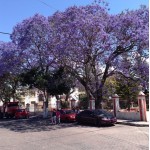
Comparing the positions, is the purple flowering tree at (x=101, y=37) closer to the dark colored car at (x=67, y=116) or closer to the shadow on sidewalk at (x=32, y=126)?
the dark colored car at (x=67, y=116)

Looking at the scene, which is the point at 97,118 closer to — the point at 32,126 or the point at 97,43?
the point at 32,126

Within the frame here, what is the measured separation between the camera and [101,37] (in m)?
24.9

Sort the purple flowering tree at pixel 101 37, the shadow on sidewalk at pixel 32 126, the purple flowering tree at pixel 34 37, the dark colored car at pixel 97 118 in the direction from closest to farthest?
the shadow on sidewalk at pixel 32 126, the dark colored car at pixel 97 118, the purple flowering tree at pixel 101 37, the purple flowering tree at pixel 34 37

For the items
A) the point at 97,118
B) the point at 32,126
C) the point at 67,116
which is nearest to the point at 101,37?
the point at 97,118

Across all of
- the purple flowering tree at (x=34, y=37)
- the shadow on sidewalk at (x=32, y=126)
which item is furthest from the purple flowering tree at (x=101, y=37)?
the shadow on sidewalk at (x=32, y=126)

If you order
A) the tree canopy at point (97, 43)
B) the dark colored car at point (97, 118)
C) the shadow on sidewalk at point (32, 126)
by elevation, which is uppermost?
the tree canopy at point (97, 43)

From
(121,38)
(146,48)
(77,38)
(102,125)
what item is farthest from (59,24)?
(102,125)

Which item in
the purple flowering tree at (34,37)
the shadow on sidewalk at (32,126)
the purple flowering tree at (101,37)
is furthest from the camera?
the purple flowering tree at (34,37)

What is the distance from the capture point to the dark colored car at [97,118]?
78.5 ft

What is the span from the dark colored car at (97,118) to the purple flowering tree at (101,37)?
179 inches

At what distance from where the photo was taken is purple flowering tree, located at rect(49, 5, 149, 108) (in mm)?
25188

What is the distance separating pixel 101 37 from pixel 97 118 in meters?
6.53

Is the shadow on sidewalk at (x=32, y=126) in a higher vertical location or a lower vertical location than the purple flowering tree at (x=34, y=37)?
lower

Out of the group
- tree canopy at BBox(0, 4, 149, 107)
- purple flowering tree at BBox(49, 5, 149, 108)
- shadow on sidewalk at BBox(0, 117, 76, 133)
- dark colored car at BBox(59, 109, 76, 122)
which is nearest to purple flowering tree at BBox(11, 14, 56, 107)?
tree canopy at BBox(0, 4, 149, 107)
